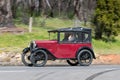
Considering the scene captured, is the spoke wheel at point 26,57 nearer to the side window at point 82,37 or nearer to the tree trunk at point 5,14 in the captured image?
the side window at point 82,37

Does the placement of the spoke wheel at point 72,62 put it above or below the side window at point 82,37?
below

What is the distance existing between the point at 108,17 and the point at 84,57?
11.0 meters

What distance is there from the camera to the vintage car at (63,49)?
2520 centimetres

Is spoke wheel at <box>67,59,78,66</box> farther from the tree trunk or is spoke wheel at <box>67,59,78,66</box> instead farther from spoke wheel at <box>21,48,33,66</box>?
the tree trunk

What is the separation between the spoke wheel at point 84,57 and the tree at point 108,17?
33.5ft

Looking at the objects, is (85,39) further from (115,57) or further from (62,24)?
(62,24)

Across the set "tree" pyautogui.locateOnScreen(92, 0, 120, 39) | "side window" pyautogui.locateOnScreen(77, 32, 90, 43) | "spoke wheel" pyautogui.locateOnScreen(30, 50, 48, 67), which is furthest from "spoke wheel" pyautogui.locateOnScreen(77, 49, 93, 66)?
"tree" pyautogui.locateOnScreen(92, 0, 120, 39)

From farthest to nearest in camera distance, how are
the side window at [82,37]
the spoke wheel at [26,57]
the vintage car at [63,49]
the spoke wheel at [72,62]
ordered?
the spoke wheel at [72,62], the side window at [82,37], the spoke wheel at [26,57], the vintage car at [63,49]

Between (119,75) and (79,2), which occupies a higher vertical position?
(79,2)

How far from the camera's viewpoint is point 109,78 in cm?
1772

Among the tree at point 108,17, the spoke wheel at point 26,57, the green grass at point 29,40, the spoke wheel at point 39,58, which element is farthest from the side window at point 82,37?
the tree at point 108,17

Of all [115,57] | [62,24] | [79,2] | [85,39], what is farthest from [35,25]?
[85,39]

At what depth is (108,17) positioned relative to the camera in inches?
1447

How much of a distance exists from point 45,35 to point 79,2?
34.4 feet
